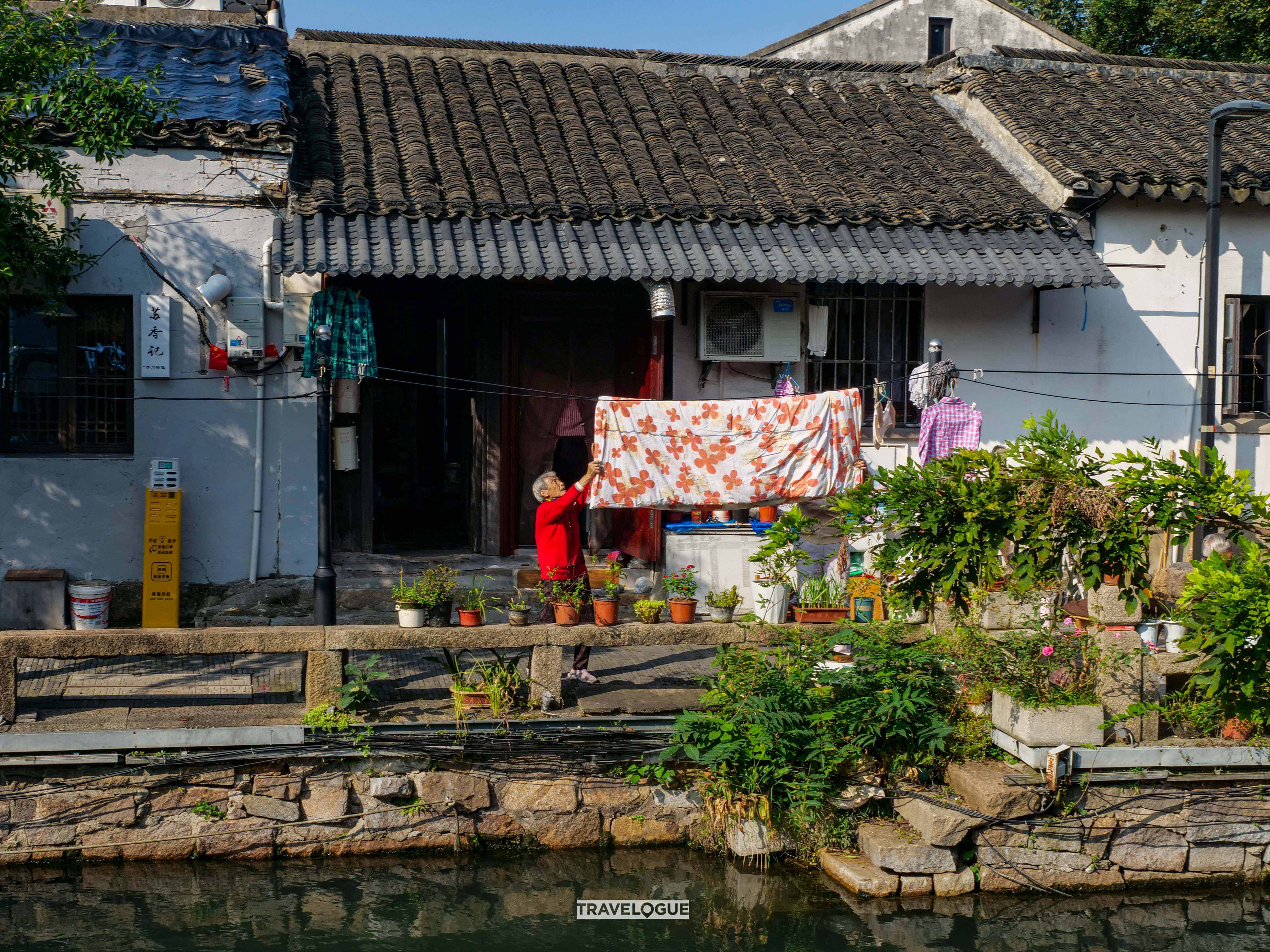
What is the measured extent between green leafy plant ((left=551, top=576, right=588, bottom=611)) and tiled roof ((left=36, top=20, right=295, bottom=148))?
17.8 ft

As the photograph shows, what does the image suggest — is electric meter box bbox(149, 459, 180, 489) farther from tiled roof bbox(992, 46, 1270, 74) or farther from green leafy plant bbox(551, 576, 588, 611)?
tiled roof bbox(992, 46, 1270, 74)

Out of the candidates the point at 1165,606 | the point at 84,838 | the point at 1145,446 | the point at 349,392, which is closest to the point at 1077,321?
the point at 1145,446

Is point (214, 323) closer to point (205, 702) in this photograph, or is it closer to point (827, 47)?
point (205, 702)

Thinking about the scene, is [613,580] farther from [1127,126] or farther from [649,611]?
[1127,126]

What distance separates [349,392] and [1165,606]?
304 inches

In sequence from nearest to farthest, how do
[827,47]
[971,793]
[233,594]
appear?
[971,793], [233,594], [827,47]

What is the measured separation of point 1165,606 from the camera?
8.48 meters

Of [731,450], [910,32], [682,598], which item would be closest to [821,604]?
[682,598]

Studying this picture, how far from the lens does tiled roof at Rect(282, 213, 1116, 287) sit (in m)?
10.6

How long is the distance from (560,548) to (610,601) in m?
0.65

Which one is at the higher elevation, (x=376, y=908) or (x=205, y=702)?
(x=205, y=702)

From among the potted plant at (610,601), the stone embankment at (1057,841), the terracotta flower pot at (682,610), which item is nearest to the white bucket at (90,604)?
the potted plant at (610,601)

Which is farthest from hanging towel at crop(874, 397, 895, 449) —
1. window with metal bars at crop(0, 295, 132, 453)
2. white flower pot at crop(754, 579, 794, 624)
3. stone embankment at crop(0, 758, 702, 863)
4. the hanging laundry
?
window with metal bars at crop(0, 295, 132, 453)

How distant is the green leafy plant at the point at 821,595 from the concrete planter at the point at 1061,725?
180cm
